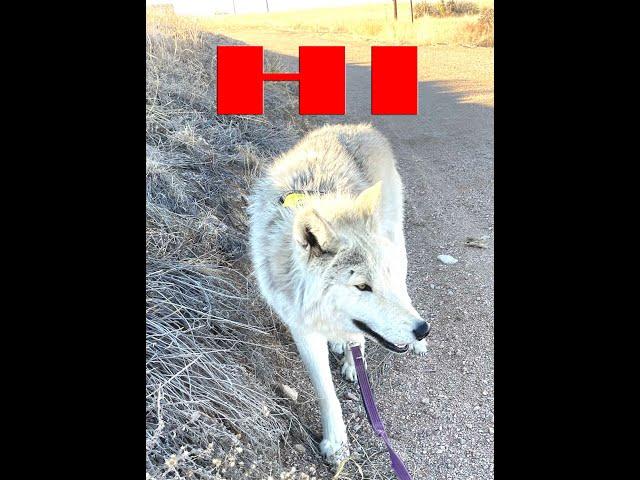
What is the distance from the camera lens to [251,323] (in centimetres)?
310

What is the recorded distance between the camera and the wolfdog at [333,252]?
7.39 feet

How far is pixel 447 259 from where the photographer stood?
376 centimetres

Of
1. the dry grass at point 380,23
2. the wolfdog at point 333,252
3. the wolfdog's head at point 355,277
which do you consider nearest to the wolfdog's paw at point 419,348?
the wolfdog at point 333,252

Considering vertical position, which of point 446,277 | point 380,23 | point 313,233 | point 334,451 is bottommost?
point 334,451

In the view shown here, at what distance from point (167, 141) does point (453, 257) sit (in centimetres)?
201

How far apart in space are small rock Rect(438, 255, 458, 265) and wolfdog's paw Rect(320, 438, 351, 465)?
1499 millimetres

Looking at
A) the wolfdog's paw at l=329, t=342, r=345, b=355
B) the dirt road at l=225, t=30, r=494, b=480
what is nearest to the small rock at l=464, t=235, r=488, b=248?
the dirt road at l=225, t=30, r=494, b=480

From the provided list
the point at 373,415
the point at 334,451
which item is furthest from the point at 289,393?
the point at 373,415

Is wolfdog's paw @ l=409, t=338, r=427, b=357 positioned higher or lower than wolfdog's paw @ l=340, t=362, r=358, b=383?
higher

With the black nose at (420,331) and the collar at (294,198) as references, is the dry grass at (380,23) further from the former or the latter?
the black nose at (420,331)

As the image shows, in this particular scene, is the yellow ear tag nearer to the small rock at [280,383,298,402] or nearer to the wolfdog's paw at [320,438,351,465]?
the small rock at [280,383,298,402]

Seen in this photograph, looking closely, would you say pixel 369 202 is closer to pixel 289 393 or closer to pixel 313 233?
pixel 313 233

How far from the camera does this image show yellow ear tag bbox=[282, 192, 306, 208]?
2.83 m

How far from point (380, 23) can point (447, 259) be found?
1645 millimetres
